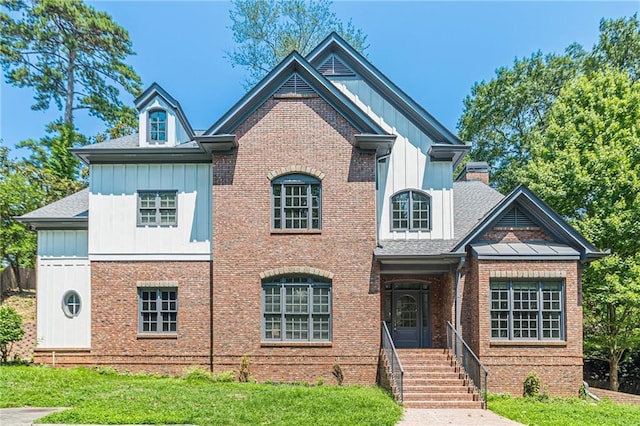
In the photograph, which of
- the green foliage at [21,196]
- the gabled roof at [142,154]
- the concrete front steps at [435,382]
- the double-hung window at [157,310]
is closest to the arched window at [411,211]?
the concrete front steps at [435,382]

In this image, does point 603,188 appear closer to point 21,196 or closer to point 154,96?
point 154,96

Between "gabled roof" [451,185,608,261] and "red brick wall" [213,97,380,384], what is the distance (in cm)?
300

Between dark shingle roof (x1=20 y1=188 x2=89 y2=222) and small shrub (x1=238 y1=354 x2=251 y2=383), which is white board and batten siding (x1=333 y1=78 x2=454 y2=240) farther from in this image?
dark shingle roof (x1=20 y1=188 x2=89 y2=222)

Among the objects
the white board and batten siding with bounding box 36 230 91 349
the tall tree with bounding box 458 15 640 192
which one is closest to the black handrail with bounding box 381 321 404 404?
the white board and batten siding with bounding box 36 230 91 349

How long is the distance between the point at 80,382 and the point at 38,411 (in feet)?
8.76

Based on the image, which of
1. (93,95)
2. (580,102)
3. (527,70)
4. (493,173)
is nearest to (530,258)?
(580,102)

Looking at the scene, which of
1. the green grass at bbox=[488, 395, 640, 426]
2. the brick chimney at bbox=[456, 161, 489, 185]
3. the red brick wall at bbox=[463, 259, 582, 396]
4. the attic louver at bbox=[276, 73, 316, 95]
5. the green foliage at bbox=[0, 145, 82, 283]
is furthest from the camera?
the green foliage at bbox=[0, 145, 82, 283]

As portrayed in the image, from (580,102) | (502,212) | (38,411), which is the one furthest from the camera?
(580,102)

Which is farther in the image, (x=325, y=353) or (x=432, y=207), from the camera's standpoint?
(x=432, y=207)

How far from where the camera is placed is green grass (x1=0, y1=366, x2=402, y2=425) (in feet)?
30.7

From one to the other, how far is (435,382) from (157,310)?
838 cm

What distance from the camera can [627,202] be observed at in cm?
1812

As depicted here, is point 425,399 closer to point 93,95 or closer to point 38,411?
point 38,411

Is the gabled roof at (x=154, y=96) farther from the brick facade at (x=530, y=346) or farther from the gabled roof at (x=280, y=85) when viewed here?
the brick facade at (x=530, y=346)
